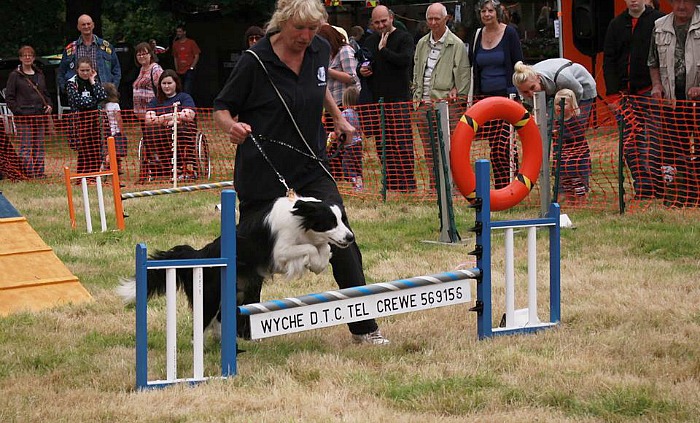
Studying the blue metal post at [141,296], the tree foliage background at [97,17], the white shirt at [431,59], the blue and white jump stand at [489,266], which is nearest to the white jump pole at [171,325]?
the blue metal post at [141,296]

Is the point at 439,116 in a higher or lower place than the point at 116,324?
higher

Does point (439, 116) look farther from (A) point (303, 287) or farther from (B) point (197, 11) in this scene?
(B) point (197, 11)

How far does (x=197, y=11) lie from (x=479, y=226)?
903 inches

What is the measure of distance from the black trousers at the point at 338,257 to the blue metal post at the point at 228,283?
2.24 feet

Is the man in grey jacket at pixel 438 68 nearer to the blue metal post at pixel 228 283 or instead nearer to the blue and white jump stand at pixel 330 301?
the blue and white jump stand at pixel 330 301

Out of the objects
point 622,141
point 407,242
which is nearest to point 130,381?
point 407,242

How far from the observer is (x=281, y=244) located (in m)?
4.93

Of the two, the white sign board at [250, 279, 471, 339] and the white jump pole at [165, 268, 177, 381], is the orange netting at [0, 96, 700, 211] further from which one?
the white jump pole at [165, 268, 177, 381]

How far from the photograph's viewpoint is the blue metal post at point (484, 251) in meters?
5.24

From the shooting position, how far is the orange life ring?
6.24 metres

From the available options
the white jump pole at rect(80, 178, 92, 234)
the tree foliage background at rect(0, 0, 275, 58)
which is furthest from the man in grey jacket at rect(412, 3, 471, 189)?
the tree foliage background at rect(0, 0, 275, 58)

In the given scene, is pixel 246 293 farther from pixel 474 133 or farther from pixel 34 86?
pixel 34 86

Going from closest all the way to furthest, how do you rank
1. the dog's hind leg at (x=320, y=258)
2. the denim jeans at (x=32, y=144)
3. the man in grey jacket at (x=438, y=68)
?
the dog's hind leg at (x=320, y=258) < the man in grey jacket at (x=438, y=68) < the denim jeans at (x=32, y=144)

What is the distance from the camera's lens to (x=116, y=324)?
5840mm
